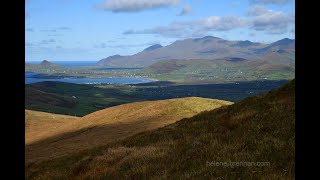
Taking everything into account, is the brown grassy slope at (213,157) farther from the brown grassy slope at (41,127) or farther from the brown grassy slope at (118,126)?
the brown grassy slope at (41,127)

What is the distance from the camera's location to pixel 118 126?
44938mm

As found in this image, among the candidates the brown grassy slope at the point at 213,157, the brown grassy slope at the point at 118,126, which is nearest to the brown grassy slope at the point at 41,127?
the brown grassy slope at the point at 118,126

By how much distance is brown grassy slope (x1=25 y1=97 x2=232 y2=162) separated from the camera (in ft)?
125

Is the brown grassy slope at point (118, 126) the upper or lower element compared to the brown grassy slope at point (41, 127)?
upper

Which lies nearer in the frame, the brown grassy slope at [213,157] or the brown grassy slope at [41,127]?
the brown grassy slope at [213,157]

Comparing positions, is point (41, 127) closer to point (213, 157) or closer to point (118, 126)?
point (118, 126)

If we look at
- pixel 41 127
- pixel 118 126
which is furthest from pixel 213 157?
pixel 41 127

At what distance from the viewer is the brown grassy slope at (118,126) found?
38.1 meters

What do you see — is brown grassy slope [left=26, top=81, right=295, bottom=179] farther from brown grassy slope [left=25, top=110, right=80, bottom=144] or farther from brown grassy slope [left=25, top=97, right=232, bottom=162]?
brown grassy slope [left=25, top=110, right=80, bottom=144]

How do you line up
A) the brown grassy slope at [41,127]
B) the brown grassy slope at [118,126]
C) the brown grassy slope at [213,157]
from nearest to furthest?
the brown grassy slope at [213,157] → the brown grassy slope at [118,126] → the brown grassy slope at [41,127]
